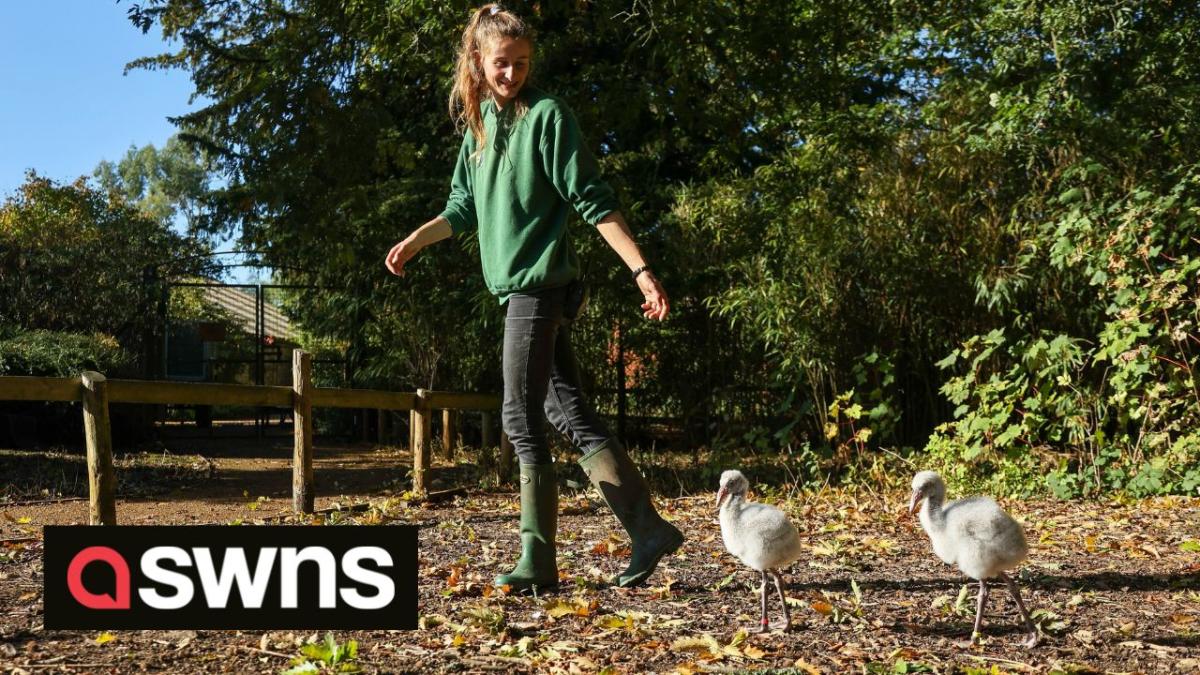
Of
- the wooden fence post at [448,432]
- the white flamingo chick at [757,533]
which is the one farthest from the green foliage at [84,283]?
the white flamingo chick at [757,533]

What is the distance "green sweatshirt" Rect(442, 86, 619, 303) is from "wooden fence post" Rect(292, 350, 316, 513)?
11.1 ft

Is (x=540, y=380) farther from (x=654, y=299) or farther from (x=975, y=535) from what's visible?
(x=975, y=535)

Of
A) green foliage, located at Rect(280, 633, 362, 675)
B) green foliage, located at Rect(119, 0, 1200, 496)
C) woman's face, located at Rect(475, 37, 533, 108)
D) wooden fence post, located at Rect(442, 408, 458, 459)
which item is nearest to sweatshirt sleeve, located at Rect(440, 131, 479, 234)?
woman's face, located at Rect(475, 37, 533, 108)

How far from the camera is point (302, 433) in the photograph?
280 inches

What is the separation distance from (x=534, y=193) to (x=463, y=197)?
460 mm

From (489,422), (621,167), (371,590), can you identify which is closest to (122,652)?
(371,590)

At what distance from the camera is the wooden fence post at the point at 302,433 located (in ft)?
23.0

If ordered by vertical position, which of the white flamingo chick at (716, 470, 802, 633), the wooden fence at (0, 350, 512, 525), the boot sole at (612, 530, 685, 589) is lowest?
the boot sole at (612, 530, 685, 589)

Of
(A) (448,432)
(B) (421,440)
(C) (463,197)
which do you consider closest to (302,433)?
(B) (421,440)

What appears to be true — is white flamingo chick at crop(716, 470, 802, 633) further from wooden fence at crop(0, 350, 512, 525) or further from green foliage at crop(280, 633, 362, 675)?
wooden fence at crop(0, 350, 512, 525)

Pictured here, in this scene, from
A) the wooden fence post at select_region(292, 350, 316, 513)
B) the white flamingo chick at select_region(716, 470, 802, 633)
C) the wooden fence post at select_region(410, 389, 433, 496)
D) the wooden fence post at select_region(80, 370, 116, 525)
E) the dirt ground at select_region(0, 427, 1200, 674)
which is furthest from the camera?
the wooden fence post at select_region(410, 389, 433, 496)

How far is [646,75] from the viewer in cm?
954

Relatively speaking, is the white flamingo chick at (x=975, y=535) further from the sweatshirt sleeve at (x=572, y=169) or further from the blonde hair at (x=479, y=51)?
the blonde hair at (x=479, y=51)

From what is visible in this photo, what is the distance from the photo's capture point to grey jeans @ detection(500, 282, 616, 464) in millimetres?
3859
